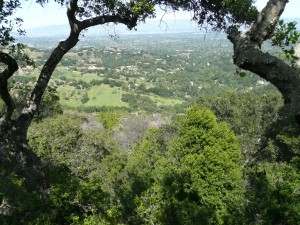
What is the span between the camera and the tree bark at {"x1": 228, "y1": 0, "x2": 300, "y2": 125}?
2.44 m

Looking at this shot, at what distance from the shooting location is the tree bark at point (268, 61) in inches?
95.9

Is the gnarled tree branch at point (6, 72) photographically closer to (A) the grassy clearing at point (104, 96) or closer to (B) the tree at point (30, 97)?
(B) the tree at point (30, 97)

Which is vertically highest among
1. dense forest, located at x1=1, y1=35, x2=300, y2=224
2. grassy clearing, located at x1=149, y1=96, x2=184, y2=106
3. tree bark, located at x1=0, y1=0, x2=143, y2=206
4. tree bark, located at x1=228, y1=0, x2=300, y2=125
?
tree bark, located at x1=228, y1=0, x2=300, y2=125

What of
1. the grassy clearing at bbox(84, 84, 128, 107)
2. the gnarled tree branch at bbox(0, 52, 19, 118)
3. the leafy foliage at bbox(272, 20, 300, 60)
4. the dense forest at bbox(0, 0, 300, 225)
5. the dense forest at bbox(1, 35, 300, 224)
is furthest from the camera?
the grassy clearing at bbox(84, 84, 128, 107)

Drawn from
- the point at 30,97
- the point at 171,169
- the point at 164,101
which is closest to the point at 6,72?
the point at 30,97

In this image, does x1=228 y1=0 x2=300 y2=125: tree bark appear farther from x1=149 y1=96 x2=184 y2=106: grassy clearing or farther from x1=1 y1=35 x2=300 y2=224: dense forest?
x1=149 y1=96 x2=184 y2=106: grassy clearing

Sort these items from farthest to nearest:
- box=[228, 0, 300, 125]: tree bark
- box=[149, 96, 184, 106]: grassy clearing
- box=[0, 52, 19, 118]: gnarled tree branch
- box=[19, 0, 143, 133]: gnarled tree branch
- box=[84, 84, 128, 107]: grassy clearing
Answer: box=[149, 96, 184, 106]: grassy clearing → box=[84, 84, 128, 107]: grassy clearing → box=[19, 0, 143, 133]: gnarled tree branch → box=[0, 52, 19, 118]: gnarled tree branch → box=[228, 0, 300, 125]: tree bark

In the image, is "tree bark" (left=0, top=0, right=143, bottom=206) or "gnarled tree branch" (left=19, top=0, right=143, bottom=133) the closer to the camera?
"tree bark" (left=0, top=0, right=143, bottom=206)

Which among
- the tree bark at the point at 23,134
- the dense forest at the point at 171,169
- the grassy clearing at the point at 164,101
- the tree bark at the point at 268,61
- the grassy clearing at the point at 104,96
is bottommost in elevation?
the grassy clearing at the point at 164,101

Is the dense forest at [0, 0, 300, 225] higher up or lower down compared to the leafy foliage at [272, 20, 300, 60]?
→ lower down

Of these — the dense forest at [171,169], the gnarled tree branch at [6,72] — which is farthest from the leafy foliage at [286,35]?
the gnarled tree branch at [6,72]

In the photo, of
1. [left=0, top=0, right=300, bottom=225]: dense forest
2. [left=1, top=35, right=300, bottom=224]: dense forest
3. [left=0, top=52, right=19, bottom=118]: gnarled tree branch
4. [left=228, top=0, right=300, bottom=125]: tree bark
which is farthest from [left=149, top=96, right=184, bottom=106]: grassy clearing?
[left=228, top=0, right=300, bottom=125]: tree bark

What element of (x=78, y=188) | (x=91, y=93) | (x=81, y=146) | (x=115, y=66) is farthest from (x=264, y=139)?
(x=115, y=66)

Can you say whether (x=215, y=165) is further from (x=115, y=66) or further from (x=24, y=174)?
(x=115, y=66)
